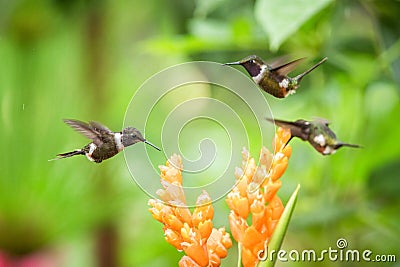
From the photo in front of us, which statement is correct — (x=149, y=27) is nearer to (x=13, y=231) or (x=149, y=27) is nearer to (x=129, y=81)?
(x=129, y=81)

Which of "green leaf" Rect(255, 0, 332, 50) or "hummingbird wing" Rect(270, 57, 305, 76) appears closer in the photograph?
"hummingbird wing" Rect(270, 57, 305, 76)

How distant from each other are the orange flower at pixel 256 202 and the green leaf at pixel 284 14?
140 millimetres

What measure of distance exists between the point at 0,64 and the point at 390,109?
0.29 m

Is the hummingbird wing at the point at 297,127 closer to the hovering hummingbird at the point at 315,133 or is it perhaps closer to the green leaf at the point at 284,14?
the hovering hummingbird at the point at 315,133

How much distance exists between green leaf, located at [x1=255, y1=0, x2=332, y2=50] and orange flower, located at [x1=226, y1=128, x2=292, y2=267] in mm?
140

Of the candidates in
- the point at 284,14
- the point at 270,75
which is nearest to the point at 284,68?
the point at 270,75

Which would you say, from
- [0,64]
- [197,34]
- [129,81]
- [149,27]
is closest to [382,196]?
[197,34]

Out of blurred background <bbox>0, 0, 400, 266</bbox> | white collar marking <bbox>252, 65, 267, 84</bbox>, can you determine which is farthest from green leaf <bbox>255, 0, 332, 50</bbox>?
white collar marking <bbox>252, 65, 267, 84</bbox>

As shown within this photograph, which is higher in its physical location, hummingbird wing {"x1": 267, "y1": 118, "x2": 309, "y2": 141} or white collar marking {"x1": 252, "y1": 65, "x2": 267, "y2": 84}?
white collar marking {"x1": 252, "y1": 65, "x2": 267, "y2": 84}

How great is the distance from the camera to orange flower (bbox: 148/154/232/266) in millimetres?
226
